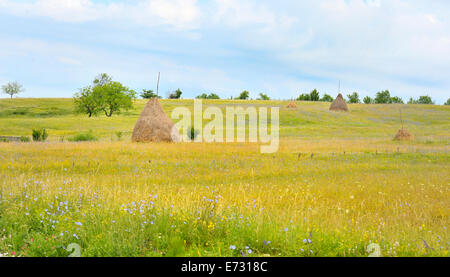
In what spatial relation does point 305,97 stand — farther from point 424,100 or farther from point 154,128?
point 154,128

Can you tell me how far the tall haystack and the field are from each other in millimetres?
4602

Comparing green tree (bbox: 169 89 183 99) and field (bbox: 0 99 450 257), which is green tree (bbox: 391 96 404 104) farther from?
field (bbox: 0 99 450 257)

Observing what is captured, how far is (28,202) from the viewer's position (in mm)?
6402

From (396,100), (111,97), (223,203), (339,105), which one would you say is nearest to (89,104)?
(111,97)

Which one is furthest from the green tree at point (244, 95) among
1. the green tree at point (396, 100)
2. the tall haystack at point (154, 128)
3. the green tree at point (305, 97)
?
the tall haystack at point (154, 128)

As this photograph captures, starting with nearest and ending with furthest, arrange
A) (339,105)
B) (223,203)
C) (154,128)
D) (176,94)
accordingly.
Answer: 1. (223,203)
2. (154,128)
3. (339,105)
4. (176,94)

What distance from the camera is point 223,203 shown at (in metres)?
6.95

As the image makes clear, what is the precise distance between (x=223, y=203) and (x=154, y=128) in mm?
17203

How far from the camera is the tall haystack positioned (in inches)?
920

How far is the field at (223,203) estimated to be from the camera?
4812 millimetres

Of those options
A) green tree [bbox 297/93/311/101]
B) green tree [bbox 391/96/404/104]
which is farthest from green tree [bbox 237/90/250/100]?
green tree [bbox 391/96/404/104]
